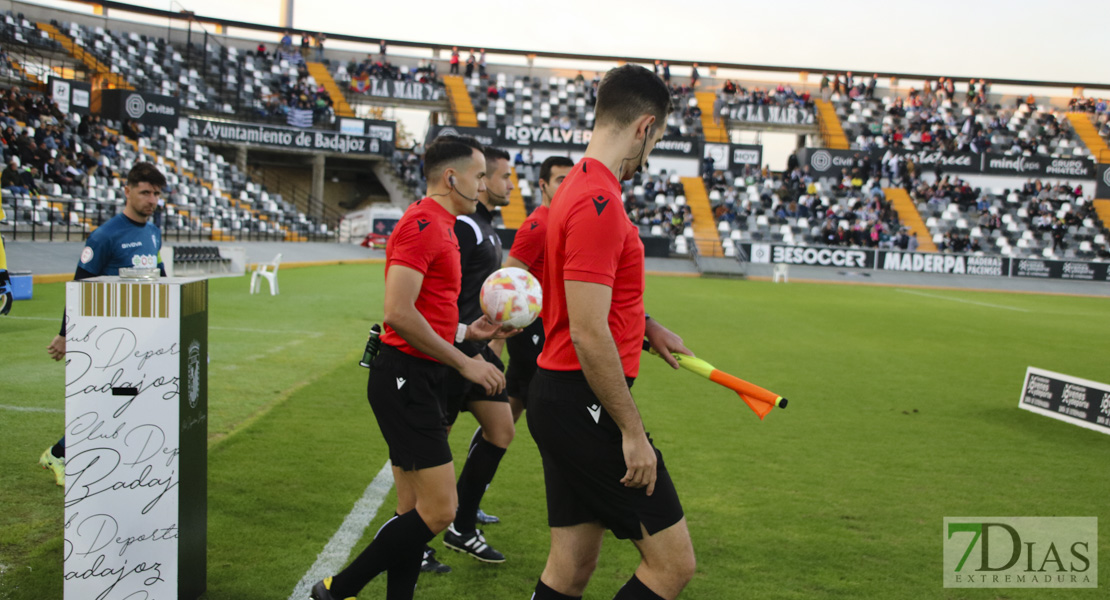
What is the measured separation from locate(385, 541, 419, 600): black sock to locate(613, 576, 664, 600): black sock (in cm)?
114

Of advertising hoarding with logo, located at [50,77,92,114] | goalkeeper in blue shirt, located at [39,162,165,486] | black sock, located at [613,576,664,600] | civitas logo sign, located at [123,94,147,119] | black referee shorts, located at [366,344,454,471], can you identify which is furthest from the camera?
civitas logo sign, located at [123,94,147,119]

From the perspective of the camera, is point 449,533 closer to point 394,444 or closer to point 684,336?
point 394,444

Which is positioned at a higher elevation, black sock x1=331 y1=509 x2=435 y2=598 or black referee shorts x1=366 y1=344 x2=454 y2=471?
black referee shorts x1=366 y1=344 x2=454 y2=471

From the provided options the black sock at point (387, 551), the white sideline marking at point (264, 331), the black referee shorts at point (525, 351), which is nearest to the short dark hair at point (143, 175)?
the black referee shorts at point (525, 351)

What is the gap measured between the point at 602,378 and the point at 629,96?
3.07 feet

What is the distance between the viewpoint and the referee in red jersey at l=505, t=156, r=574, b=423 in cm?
497

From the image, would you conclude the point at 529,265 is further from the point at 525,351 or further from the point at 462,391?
the point at 462,391

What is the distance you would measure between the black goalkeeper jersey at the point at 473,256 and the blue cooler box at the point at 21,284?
1360 centimetres

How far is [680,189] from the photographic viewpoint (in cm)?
4372

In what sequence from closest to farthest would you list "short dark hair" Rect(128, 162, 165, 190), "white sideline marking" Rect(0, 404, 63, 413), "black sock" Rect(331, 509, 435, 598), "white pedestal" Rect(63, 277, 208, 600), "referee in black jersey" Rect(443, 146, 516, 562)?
1. "white pedestal" Rect(63, 277, 208, 600)
2. "black sock" Rect(331, 509, 435, 598)
3. "referee in black jersey" Rect(443, 146, 516, 562)
4. "short dark hair" Rect(128, 162, 165, 190)
5. "white sideline marking" Rect(0, 404, 63, 413)

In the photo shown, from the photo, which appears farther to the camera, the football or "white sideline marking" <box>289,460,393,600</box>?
"white sideline marking" <box>289,460,393,600</box>

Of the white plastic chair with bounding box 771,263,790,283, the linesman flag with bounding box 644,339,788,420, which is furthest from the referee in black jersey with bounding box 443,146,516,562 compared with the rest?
the white plastic chair with bounding box 771,263,790,283

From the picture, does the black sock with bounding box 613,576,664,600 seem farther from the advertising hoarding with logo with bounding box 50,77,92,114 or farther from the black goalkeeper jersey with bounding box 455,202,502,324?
the advertising hoarding with logo with bounding box 50,77,92,114

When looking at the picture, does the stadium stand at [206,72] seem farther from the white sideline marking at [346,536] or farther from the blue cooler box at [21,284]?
the white sideline marking at [346,536]
